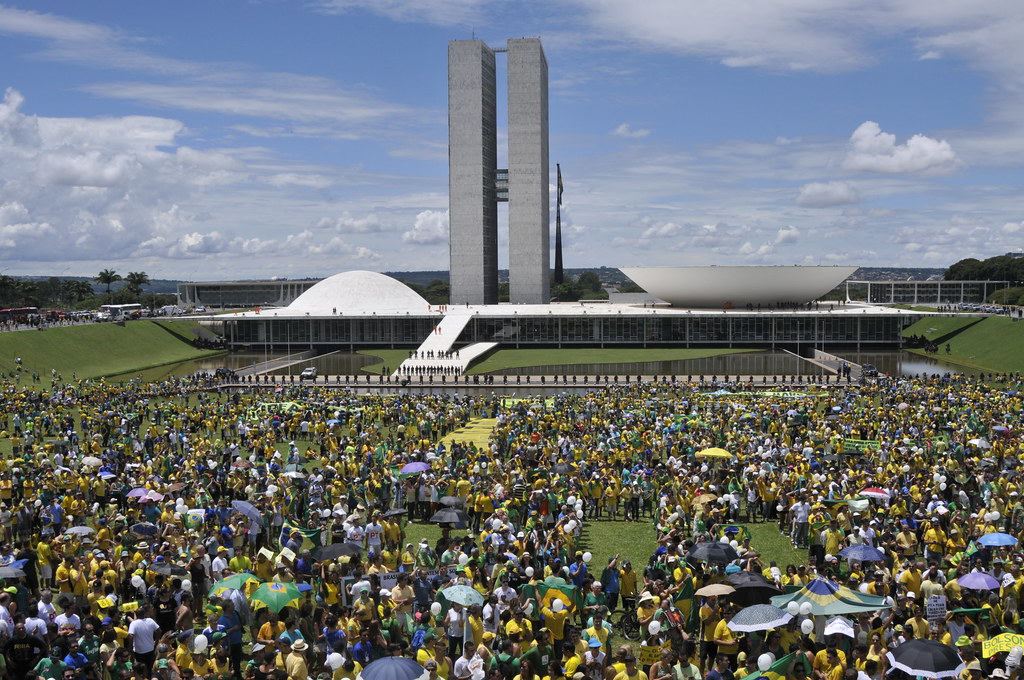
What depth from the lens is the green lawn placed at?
5703 cm

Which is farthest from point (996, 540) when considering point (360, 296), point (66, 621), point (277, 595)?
point (360, 296)

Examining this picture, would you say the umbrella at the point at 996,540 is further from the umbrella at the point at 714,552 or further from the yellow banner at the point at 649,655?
the yellow banner at the point at 649,655

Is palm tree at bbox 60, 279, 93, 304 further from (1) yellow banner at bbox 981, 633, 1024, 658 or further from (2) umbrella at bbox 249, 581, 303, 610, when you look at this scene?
(1) yellow banner at bbox 981, 633, 1024, 658

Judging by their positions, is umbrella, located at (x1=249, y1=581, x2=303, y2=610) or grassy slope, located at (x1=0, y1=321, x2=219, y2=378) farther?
grassy slope, located at (x1=0, y1=321, x2=219, y2=378)

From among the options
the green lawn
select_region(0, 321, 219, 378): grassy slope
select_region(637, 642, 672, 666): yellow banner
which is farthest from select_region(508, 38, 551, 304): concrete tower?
select_region(637, 642, 672, 666): yellow banner

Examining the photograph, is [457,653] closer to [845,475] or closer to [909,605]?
[909,605]

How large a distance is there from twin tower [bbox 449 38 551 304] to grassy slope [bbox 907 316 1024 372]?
4019 cm

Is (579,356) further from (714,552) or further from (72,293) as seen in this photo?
(72,293)

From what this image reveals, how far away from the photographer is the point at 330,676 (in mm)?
8945

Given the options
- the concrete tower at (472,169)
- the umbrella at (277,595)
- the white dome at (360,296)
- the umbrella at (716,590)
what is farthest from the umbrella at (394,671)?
the concrete tower at (472,169)

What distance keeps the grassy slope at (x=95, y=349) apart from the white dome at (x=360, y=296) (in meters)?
12.4

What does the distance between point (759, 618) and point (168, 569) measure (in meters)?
7.30

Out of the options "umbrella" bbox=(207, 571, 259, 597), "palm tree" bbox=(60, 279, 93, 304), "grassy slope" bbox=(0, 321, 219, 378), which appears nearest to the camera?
"umbrella" bbox=(207, 571, 259, 597)

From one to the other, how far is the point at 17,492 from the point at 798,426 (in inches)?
769
